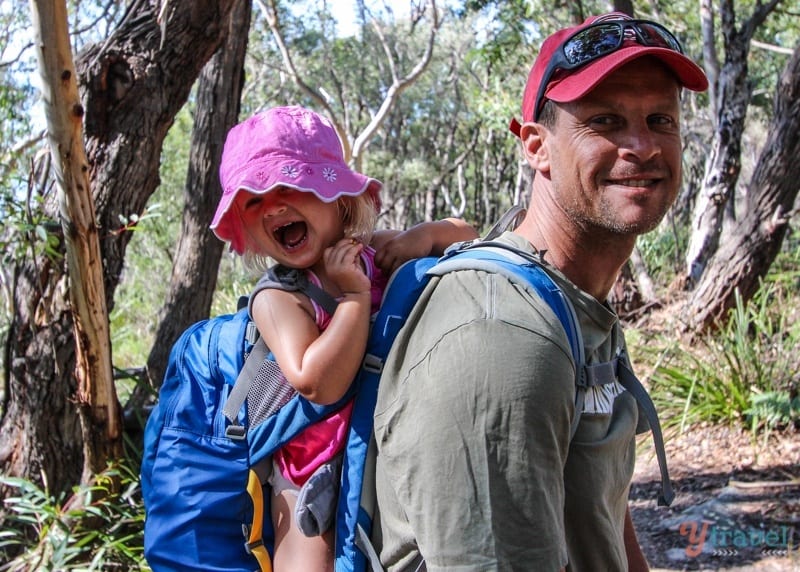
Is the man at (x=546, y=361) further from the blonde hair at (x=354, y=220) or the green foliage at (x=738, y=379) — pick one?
the green foliage at (x=738, y=379)

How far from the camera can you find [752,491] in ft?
16.8

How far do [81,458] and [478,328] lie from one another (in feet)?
10.4

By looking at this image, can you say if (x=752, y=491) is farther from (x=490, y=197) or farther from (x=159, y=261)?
(x=490, y=197)

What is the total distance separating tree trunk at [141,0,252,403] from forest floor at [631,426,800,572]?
3.29m

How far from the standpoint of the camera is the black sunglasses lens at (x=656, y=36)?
4.98ft

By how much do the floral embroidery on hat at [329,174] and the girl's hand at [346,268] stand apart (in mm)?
136

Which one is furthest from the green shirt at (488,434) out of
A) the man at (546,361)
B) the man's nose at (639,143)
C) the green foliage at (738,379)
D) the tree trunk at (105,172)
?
the green foliage at (738,379)

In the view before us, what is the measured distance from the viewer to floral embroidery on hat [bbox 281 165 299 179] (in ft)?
5.54

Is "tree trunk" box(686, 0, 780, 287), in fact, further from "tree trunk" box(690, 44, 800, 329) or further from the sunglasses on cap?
the sunglasses on cap

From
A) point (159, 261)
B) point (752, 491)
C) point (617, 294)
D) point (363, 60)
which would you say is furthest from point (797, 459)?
point (363, 60)

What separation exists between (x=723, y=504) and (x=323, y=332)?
170 inches

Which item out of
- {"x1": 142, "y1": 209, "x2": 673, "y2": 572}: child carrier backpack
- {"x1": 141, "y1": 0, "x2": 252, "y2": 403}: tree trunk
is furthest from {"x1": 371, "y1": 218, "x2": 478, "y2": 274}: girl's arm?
{"x1": 141, "y1": 0, "x2": 252, "y2": 403}: tree trunk

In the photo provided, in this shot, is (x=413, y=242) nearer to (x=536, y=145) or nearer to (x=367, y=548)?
(x=536, y=145)

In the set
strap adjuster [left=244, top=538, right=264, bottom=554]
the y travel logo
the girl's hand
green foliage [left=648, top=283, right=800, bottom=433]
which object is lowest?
the y travel logo
